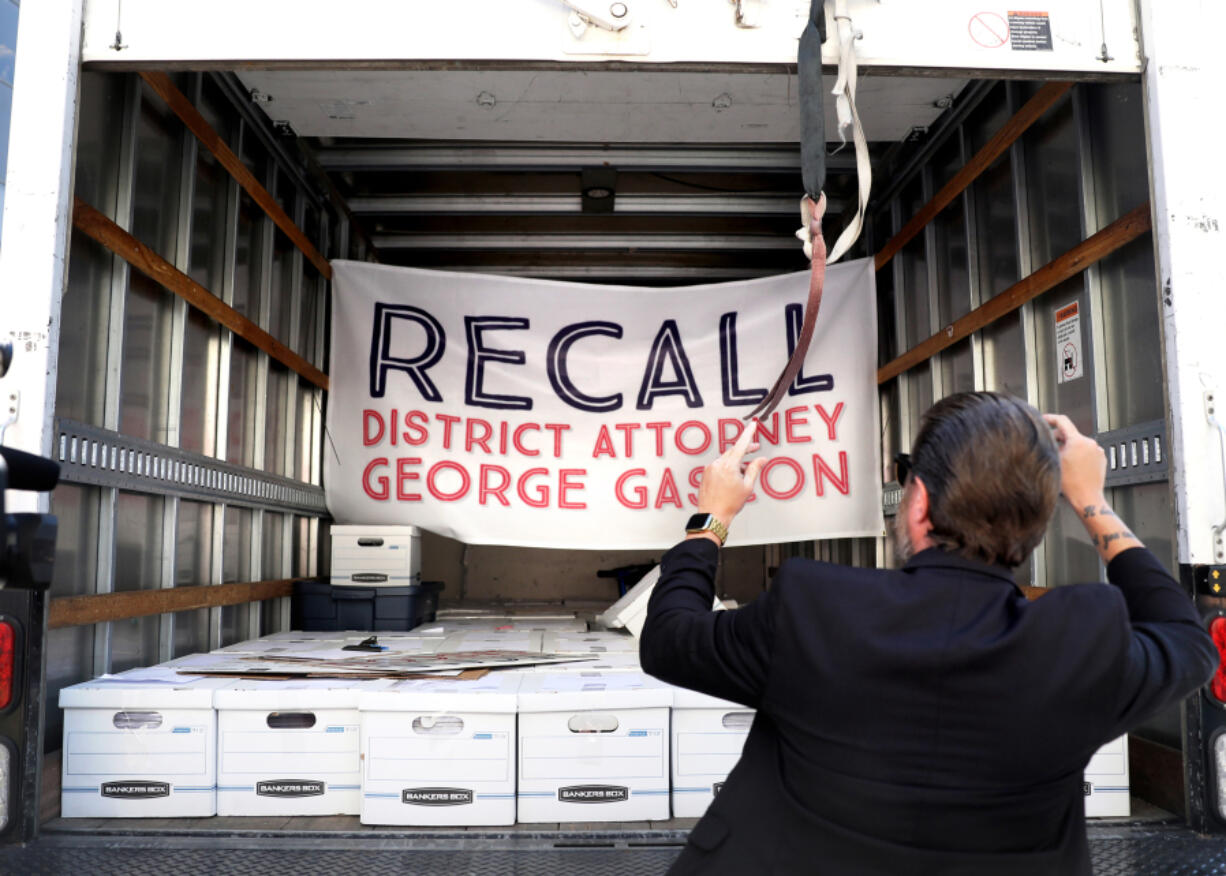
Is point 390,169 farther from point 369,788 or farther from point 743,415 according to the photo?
point 369,788

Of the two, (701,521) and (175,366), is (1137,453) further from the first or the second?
(175,366)

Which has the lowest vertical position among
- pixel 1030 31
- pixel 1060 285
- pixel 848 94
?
pixel 1060 285

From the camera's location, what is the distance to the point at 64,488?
9.93 feet

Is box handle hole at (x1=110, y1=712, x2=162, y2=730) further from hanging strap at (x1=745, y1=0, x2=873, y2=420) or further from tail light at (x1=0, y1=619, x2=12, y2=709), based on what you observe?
hanging strap at (x1=745, y1=0, x2=873, y2=420)

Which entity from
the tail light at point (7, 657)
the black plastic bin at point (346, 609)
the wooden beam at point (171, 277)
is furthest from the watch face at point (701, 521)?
the black plastic bin at point (346, 609)

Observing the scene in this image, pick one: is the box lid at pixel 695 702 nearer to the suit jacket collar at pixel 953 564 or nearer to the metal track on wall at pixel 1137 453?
the metal track on wall at pixel 1137 453

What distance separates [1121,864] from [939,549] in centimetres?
165

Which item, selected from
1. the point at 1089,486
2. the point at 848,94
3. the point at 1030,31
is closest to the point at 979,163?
the point at 1030,31

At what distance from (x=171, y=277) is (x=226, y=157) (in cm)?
77

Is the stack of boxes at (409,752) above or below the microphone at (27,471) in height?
below

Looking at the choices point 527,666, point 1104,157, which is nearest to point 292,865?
point 527,666

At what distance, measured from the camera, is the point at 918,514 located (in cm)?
121

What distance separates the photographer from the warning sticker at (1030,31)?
271 cm

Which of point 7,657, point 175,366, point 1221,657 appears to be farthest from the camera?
point 175,366
